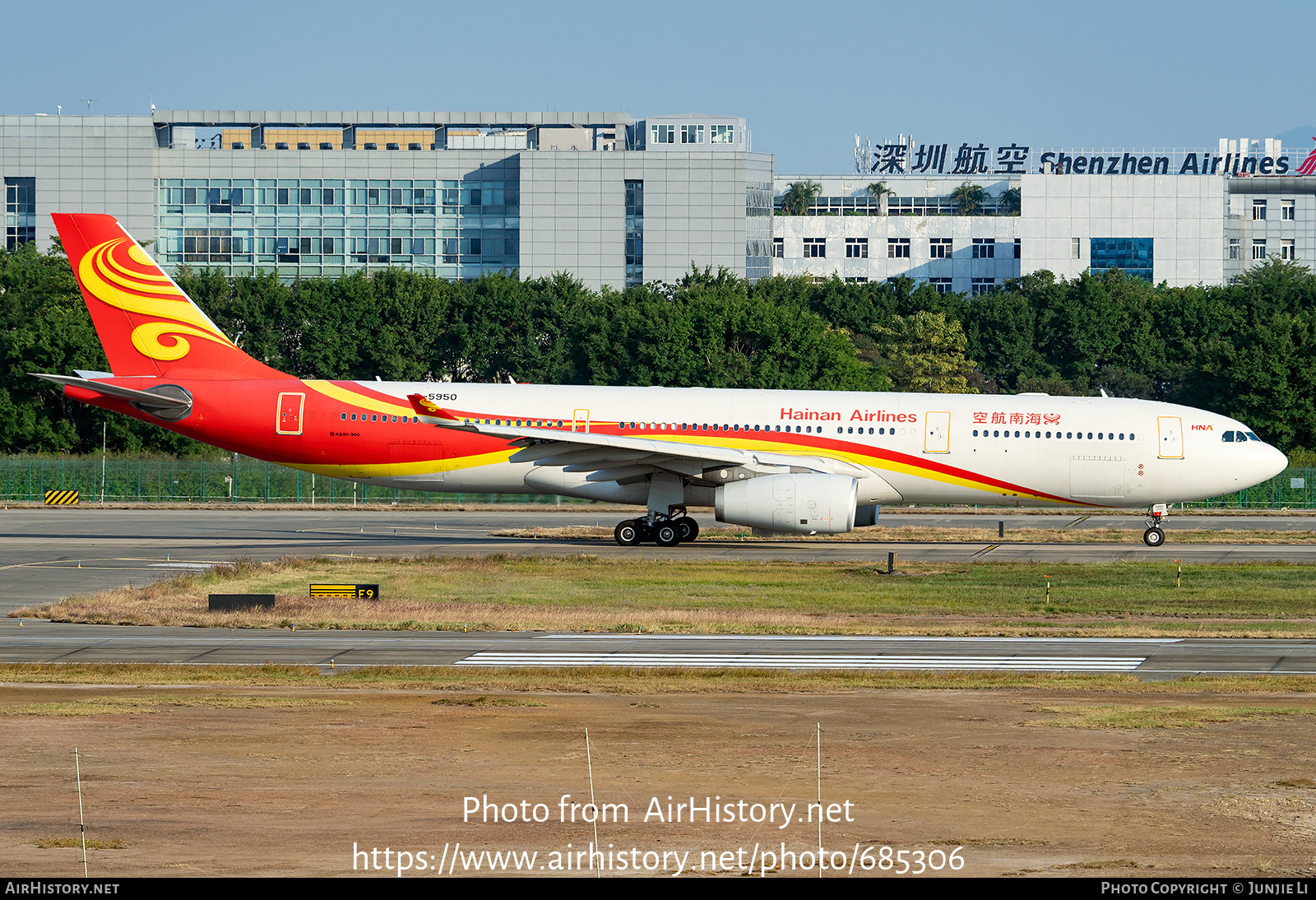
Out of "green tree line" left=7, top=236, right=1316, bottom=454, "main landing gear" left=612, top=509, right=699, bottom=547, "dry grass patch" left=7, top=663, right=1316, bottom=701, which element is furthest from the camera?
"green tree line" left=7, top=236, right=1316, bottom=454

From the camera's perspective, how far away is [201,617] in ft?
86.5

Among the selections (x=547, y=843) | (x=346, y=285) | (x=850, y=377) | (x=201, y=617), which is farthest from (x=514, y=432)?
(x=346, y=285)

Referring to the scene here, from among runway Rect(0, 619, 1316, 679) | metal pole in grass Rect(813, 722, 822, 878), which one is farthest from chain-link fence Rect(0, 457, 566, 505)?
metal pole in grass Rect(813, 722, 822, 878)

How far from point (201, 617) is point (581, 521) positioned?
28.1m

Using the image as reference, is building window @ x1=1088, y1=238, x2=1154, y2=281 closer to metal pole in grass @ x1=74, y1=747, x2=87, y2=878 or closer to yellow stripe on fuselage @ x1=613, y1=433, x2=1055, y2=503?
yellow stripe on fuselage @ x1=613, y1=433, x2=1055, y2=503

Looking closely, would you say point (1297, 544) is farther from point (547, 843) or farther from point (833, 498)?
point (547, 843)

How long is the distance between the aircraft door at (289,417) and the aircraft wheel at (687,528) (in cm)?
1138

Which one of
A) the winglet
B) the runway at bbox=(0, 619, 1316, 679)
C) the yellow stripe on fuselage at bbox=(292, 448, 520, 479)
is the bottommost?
the runway at bbox=(0, 619, 1316, 679)

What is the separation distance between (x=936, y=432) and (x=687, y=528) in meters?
7.80

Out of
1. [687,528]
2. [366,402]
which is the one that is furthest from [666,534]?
[366,402]

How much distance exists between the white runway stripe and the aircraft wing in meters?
15.3

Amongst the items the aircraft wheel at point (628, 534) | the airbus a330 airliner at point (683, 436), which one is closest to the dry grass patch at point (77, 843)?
the airbus a330 airliner at point (683, 436)

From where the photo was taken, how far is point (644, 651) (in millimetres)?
23594

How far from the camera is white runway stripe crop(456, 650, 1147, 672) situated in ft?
72.0
